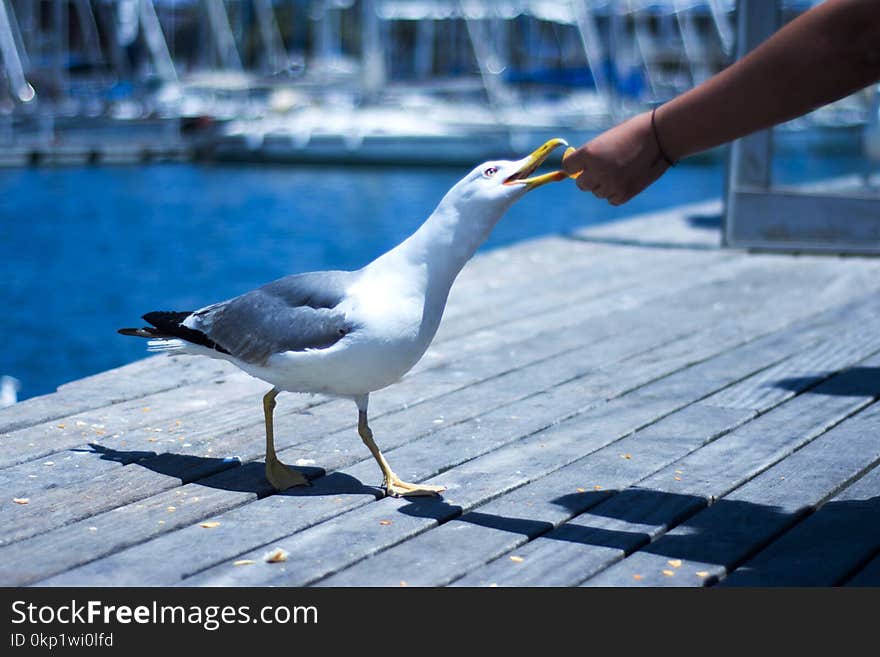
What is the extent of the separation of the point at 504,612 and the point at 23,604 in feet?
3.27

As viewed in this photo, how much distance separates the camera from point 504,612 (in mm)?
2453

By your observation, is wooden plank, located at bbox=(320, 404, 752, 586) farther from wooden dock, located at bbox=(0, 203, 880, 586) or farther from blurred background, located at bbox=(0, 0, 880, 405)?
blurred background, located at bbox=(0, 0, 880, 405)

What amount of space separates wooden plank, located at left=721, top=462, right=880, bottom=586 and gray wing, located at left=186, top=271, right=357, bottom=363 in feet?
3.98

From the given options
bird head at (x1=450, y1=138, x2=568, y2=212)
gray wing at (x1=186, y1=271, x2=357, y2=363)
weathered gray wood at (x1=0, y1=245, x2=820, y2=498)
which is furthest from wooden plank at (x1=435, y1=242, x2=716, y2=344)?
bird head at (x1=450, y1=138, x2=568, y2=212)

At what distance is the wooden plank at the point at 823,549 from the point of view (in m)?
2.60

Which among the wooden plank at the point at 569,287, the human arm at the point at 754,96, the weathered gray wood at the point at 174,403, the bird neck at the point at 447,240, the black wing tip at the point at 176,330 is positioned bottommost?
the weathered gray wood at the point at 174,403

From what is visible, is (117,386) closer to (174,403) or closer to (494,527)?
(174,403)

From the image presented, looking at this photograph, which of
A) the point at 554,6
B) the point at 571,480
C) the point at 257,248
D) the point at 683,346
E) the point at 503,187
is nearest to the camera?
the point at 503,187

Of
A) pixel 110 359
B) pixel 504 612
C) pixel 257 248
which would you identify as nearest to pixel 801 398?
pixel 504 612

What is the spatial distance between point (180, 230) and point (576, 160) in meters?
15.7

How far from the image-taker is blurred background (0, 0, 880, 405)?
38.8 ft

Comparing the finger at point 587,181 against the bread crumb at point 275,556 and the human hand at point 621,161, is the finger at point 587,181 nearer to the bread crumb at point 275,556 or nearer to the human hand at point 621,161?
the human hand at point 621,161

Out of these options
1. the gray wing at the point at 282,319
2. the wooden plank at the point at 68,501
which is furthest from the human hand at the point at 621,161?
the wooden plank at the point at 68,501

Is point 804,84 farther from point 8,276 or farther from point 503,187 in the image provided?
point 8,276
